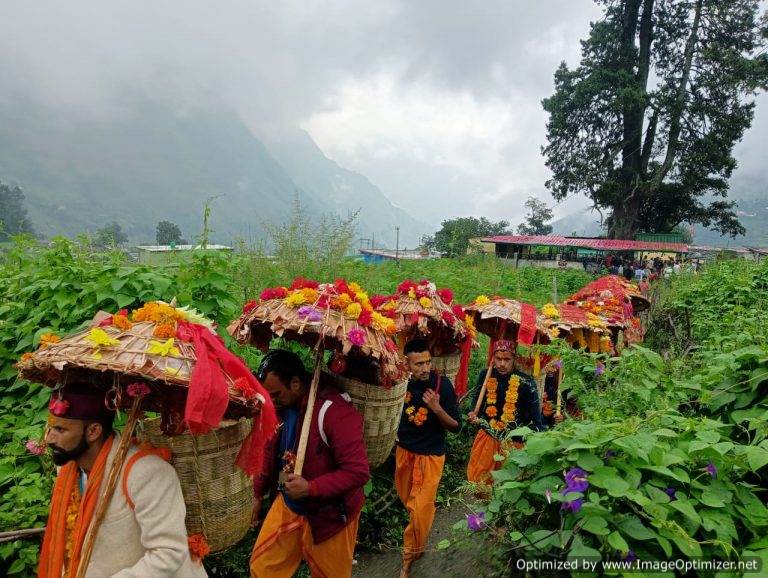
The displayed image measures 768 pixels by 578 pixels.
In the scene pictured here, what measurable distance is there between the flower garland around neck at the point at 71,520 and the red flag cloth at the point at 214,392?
586 mm

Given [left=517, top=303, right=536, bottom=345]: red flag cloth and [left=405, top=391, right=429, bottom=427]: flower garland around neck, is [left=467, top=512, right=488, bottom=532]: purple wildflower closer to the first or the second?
[left=405, top=391, right=429, bottom=427]: flower garland around neck

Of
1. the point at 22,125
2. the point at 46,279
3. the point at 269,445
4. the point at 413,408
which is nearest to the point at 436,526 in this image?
the point at 413,408

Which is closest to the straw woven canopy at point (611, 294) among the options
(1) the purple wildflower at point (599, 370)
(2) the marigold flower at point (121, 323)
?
(1) the purple wildflower at point (599, 370)

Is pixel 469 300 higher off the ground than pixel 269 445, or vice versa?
pixel 469 300

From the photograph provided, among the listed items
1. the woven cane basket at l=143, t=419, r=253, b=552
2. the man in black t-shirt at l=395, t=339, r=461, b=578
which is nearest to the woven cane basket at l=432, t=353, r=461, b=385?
the man in black t-shirt at l=395, t=339, r=461, b=578

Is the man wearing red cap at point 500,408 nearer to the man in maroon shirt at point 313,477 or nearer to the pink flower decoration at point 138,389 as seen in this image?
the man in maroon shirt at point 313,477

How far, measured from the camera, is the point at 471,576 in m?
1.66

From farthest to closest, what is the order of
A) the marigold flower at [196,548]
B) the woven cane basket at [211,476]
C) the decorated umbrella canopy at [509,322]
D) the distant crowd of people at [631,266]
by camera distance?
the distant crowd of people at [631,266] → the decorated umbrella canopy at [509,322] → the woven cane basket at [211,476] → the marigold flower at [196,548]

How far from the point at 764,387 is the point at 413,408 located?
2312 millimetres

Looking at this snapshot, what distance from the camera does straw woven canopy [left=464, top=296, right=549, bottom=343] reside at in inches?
187

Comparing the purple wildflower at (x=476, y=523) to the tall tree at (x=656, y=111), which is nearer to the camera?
the purple wildflower at (x=476, y=523)

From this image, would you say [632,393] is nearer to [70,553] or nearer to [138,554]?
[138,554]

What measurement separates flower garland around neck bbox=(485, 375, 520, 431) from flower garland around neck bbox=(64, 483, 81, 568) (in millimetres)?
2960

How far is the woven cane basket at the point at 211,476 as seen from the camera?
93.7 inches
